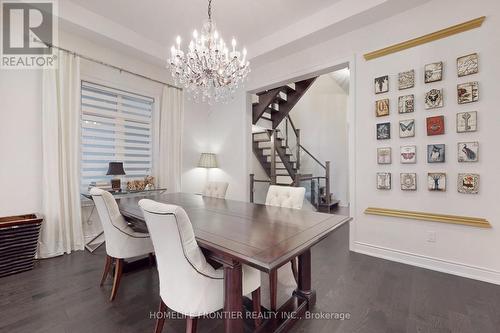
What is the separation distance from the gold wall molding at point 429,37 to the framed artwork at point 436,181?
1.50 meters

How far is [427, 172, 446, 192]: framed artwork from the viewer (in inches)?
94.5

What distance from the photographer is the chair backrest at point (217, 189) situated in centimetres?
318

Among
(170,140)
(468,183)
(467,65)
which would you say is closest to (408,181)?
(468,183)

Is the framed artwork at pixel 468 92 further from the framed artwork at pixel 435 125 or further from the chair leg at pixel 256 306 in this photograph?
the chair leg at pixel 256 306

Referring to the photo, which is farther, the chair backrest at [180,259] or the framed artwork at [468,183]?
the framed artwork at [468,183]

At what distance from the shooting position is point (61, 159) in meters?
2.91

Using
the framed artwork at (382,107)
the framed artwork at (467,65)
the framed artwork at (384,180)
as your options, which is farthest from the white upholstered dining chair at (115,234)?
the framed artwork at (467,65)

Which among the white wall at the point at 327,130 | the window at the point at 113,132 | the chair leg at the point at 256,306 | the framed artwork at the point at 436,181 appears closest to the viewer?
the chair leg at the point at 256,306

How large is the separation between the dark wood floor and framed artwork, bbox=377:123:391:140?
152cm

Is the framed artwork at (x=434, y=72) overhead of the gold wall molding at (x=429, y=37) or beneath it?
beneath

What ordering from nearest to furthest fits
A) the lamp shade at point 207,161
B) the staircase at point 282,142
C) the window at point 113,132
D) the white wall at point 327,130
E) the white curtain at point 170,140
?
1. the window at point 113,132
2. the white curtain at point 170,140
3. the lamp shade at point 207,161
4. the staircase at point 282,142
5. the white wall at point 327,130

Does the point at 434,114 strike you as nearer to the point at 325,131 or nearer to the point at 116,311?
the point at 116,311

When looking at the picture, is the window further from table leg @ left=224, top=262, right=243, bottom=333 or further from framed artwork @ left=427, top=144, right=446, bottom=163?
framed artwork @ left=427, top=144, right=446, bottom=163

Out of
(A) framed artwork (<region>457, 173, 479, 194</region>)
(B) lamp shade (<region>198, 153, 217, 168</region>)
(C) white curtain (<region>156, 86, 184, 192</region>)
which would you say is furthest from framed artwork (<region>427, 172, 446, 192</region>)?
(C) white curtain (<region>156, 86, 184, 192</region>)
